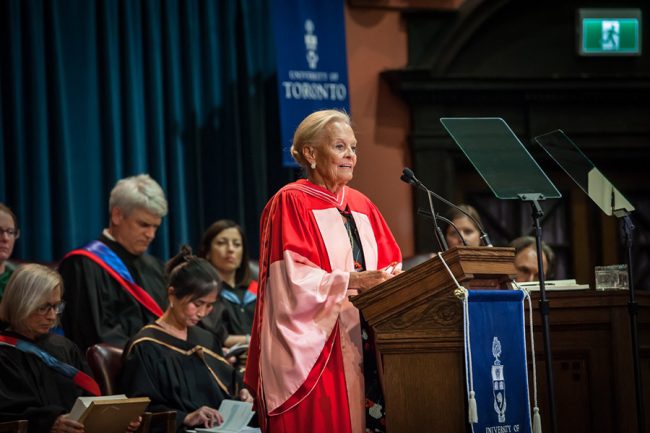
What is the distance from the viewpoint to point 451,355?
309 cm

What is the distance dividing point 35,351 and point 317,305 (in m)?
1.58

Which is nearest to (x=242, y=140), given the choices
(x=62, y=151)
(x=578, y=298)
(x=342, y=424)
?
(x=62, y=151)

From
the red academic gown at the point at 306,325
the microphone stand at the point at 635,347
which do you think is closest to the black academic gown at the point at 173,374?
the red academic gown at the point at 306,325

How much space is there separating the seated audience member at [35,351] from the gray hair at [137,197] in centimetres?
124

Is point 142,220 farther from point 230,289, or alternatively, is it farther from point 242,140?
point 242,140

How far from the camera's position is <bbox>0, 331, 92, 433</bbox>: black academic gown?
401 cm

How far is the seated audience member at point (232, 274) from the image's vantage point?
589cm

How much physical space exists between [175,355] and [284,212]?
4.55 feet

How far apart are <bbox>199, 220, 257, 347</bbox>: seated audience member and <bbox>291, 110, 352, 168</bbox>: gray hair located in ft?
7.54

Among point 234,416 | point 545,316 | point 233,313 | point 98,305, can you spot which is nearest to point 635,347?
point 545,316

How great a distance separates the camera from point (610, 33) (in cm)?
783

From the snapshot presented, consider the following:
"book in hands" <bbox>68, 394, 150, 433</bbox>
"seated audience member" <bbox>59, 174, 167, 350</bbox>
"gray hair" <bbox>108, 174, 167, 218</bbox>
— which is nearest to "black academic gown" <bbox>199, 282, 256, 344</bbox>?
"seated audience member" <bbox>59, 174, 167, 350</bbox>

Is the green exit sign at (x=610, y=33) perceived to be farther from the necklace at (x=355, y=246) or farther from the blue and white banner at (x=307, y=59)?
the necklace at (x=355, y=246)

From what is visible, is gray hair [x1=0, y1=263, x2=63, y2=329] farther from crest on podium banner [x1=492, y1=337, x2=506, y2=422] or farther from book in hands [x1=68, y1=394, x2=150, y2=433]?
crest on podium banner [x1=492, y1=337, x2=506, y2=422]
